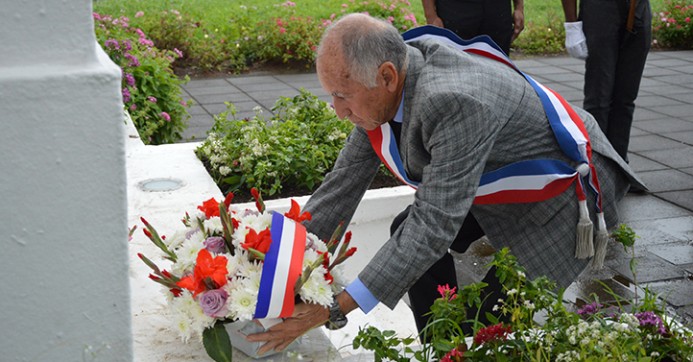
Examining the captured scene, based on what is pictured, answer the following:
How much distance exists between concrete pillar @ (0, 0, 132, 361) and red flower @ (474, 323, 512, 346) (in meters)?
0.81

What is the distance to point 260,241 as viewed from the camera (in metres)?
2.39

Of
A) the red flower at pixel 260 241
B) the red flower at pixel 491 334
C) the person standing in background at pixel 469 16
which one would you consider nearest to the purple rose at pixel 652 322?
the red flower at pixel 491 334

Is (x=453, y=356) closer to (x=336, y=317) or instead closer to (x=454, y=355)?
(x=454, y=355)

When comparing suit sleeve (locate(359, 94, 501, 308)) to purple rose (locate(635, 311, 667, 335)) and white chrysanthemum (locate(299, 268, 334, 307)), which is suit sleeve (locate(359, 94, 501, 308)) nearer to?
white chrysanthemum (locate(299, 268, 334, 307))

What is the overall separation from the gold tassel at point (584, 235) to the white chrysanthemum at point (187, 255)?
115cm

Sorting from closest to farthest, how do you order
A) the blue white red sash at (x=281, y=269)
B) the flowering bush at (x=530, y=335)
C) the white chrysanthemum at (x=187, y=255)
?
the flowering bush at (x=530, y=335) < the blue white red sash at (x=281, y=269) < the white chrysanthemum at (x=187, y=255)

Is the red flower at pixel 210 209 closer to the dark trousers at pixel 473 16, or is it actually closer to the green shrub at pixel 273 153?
the green shrub at pixel 273 153

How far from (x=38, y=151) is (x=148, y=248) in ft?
6.34

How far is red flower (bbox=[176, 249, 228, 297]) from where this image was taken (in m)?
2.33

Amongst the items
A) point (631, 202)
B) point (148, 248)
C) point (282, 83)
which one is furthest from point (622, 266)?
point (282, 83)

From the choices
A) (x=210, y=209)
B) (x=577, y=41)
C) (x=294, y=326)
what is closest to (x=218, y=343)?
(x=294, y=326)

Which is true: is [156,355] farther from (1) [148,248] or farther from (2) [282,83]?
(2) [282,83]

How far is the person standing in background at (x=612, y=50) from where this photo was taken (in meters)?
5.27

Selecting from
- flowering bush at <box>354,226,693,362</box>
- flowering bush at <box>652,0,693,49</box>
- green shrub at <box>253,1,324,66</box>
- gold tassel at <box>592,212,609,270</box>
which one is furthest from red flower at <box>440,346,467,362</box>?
flowering bush at <box>652,0,693,49</box>
